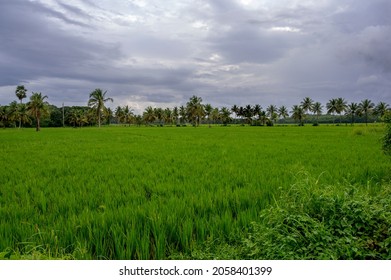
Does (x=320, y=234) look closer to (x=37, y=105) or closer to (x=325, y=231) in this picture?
(x=325, y=231)

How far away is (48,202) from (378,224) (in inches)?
214

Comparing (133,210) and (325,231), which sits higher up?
(325,231)

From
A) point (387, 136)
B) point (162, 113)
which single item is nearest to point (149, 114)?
point (162, 113)

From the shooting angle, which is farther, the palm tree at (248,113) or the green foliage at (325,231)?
the palm tree at (248,113)

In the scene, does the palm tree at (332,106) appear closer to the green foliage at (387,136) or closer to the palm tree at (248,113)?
the palm tree at (248,113)

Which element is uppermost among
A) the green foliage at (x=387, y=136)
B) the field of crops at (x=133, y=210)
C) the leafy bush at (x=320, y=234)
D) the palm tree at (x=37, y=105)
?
the palm tree at (x=37, y=105)

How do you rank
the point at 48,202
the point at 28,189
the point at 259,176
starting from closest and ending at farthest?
the point at 48,202, the point at 28,189, the point at 259,176

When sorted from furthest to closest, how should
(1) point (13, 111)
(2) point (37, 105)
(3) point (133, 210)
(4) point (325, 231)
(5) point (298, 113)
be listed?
(5) point (298, 113), (1) point (13, 111), (2) point (37, 105), (3) point (133, 210), (4) point (325, 231)

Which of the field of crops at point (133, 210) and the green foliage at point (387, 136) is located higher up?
the green foliage at point (387, 136)

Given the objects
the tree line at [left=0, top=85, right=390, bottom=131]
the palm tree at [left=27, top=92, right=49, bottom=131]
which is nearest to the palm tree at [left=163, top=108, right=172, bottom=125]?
the tree line at [left=0, top=85, right=390, bottom=131]

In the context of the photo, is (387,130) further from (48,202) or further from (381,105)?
(381,105)

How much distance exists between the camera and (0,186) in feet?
21.5

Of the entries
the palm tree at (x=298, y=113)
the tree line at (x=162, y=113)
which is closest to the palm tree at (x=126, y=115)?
the tree line at (x=162, y=113)
